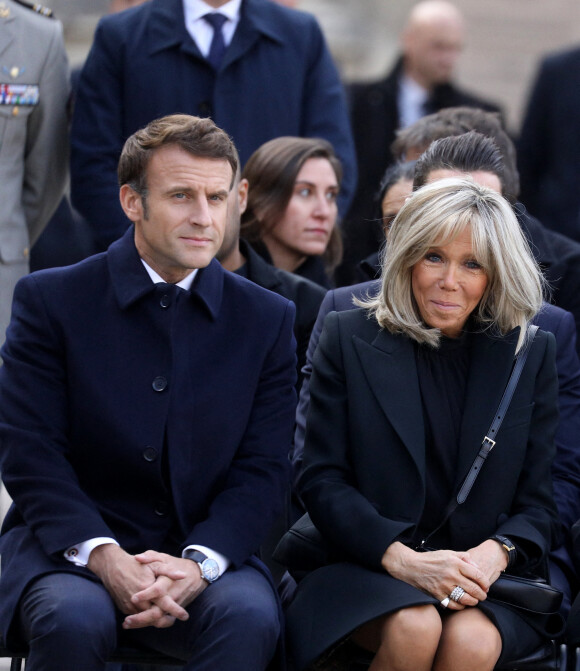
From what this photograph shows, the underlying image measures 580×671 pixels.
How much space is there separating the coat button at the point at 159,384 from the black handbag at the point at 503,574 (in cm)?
59

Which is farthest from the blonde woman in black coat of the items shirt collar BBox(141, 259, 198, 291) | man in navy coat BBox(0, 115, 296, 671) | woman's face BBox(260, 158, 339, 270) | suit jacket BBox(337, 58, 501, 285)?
suit jacket BBox(337, 58, 501, 285)

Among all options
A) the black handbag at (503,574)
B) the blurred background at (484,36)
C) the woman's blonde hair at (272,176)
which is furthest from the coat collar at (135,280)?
the blurred background at (484,36)

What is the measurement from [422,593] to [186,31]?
2.59 metres

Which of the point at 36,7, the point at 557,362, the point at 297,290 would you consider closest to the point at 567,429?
the point at 557,362

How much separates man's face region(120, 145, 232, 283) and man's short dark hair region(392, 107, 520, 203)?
135 cm

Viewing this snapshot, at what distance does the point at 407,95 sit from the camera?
7621 mm

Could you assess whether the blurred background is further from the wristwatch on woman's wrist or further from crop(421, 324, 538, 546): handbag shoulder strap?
the wristwatch on woman's wrist

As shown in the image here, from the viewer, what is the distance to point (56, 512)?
3.94m

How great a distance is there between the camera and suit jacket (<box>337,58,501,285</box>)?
23.6ft

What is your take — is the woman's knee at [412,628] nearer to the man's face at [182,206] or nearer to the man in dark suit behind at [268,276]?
the man's face at [182,206]

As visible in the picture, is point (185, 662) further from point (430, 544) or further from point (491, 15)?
point (491, 15)

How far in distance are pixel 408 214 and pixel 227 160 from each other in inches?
21.0

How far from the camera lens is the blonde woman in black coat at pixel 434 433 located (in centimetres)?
396

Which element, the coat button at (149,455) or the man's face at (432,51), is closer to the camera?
the coat button at (149,455)
